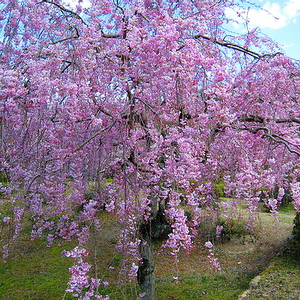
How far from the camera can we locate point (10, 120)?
2719mm

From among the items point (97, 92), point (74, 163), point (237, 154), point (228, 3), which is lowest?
point (74, 163)

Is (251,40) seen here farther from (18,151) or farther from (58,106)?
(18,151)

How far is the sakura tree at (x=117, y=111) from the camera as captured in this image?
8.41 ft

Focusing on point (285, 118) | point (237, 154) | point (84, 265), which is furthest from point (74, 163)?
point (285, 118)

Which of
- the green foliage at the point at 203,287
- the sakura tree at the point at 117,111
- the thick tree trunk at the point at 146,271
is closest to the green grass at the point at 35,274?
the thick tree trunk at the point at 146,271

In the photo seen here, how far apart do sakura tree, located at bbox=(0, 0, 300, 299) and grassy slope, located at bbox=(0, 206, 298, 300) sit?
1.00m

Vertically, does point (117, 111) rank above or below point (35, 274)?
above

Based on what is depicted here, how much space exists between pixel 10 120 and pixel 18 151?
39cm

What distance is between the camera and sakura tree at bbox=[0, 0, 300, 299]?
2.56 metres

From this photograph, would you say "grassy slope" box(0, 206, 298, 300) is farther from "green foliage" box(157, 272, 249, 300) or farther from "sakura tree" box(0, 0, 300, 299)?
"sakura tree" box(0, 0, 300, 299)

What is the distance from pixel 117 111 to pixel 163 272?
360cm

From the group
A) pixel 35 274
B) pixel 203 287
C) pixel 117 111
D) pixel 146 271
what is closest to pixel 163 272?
pixel 203 287

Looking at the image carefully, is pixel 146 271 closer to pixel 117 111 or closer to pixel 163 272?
pixel 163 272

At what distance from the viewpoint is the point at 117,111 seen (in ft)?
8.90
